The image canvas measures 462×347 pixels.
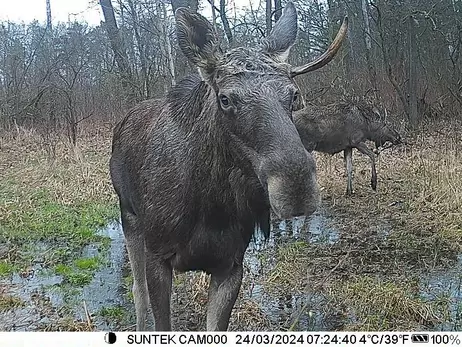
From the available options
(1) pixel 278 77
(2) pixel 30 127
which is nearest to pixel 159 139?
(1) pixel 278 77

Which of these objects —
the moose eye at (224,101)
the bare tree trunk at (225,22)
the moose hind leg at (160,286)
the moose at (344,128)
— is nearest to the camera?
the moose eye at (224,101)

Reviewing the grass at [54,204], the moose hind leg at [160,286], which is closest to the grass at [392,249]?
the moose hind leg at [160,286]

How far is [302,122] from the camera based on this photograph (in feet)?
16.4

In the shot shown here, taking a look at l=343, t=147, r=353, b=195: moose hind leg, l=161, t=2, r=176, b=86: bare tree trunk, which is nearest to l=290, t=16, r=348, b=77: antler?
l=161, t=2, r=176, b=86: bare tree trunk

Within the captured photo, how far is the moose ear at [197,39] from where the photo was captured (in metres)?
1.62

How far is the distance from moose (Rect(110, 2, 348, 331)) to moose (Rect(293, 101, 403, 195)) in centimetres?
281

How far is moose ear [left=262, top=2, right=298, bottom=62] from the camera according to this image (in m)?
1.71

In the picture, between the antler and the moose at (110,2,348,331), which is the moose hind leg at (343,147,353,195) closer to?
the moose at (110,2,348,331)

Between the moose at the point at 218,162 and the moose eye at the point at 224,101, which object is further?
the moose eye at the point at 224,101

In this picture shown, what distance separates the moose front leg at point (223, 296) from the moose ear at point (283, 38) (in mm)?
662

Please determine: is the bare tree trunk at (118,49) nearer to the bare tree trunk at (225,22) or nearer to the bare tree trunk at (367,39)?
the bare tree trunk at (225,22)

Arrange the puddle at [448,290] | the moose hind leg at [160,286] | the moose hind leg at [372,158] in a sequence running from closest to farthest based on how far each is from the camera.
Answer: the moose hind leg at [160,286] < the puddle at [448,290] < the moose hind leg at [372,158]
